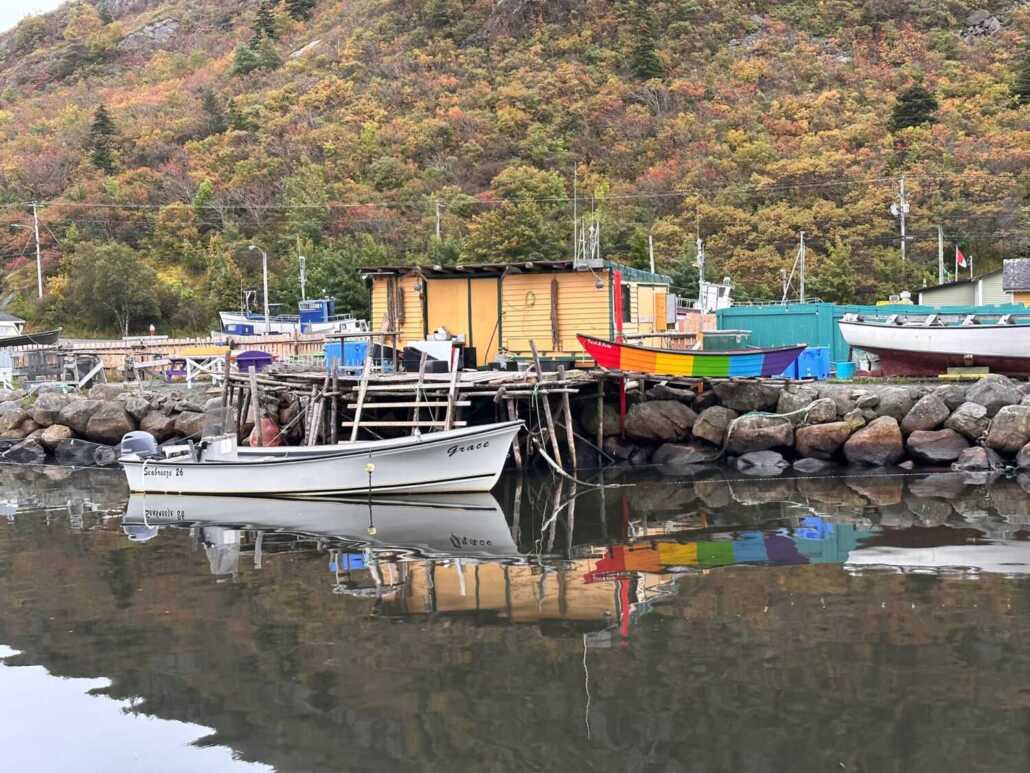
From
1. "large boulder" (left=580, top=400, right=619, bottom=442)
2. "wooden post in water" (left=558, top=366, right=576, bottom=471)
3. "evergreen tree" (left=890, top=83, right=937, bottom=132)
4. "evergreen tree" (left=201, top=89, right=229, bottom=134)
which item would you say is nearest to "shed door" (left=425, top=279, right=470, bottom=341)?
"large boulder" (left=580, top=400, right=619, bottom=442)

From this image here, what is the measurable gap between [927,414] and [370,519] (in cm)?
1225

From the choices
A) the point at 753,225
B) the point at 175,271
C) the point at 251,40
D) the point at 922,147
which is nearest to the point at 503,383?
the point at 753,225

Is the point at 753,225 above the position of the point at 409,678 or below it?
above

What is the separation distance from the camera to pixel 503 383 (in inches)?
949

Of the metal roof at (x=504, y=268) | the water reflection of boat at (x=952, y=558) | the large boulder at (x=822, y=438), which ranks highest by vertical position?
the metal roof at (x=504, y=268)

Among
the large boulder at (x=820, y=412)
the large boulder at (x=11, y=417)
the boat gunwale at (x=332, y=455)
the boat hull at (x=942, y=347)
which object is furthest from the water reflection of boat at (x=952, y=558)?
the large boulder at (x=11, y=417)

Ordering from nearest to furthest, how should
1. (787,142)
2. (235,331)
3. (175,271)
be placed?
(235,331) → (175,271) → (787,142)

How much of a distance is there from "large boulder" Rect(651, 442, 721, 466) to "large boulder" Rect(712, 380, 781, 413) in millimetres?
1161

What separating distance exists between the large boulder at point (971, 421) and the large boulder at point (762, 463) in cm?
360

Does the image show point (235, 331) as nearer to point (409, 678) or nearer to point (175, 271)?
point (175, 271)

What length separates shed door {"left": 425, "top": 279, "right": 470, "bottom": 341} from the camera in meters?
28.2

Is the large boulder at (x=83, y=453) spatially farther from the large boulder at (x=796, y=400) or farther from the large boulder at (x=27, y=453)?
the large boulder at (x=796, y=400)

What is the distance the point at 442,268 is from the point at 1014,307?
15152 mm

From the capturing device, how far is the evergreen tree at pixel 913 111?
70.2 meters
